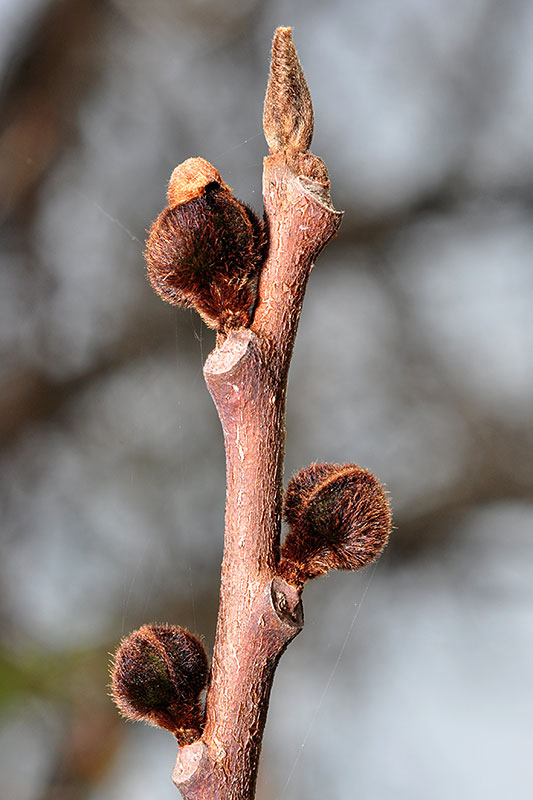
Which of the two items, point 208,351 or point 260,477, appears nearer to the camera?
point 260,477

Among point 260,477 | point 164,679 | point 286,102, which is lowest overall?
point 164,679

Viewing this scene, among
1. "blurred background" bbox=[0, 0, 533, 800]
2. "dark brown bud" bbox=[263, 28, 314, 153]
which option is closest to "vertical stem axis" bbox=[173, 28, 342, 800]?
"dark brown bud" bbox=[263, 28, 314, 153]

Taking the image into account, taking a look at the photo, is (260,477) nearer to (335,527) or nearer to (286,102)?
(335,527)

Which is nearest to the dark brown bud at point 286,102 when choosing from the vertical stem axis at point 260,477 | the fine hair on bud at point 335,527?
the vertical stem axis at point 260,477

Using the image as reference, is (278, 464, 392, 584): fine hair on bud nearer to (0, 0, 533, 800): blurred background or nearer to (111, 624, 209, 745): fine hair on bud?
(111, 624, 209, 745): fine hair on bud

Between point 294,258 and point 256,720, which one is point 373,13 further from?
point 256,720

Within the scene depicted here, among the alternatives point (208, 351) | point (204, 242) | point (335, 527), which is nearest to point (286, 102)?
point (204, 242)
